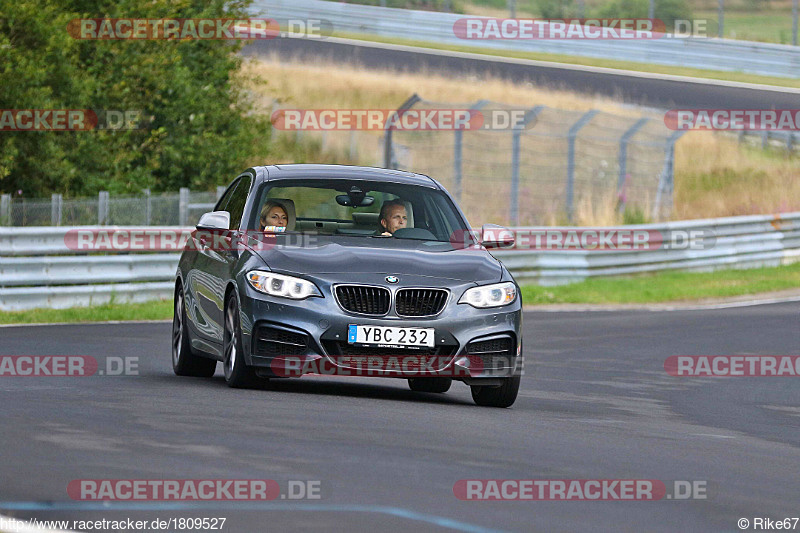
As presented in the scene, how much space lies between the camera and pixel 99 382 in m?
11.2

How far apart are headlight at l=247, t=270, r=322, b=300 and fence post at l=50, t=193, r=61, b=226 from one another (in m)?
11.0

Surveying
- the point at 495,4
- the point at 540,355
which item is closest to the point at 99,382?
the point at 540,355

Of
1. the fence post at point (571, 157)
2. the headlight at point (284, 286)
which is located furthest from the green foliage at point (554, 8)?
the headlight at point (284, 286)

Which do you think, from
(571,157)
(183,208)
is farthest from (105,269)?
(571,157)

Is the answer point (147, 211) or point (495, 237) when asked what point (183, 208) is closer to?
point (147, 211)

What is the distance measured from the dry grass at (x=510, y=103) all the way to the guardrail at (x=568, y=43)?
13.0ft

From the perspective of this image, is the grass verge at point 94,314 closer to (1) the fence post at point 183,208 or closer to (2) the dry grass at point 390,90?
(1) the fence post at point 183,208

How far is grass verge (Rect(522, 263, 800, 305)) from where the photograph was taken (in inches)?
959

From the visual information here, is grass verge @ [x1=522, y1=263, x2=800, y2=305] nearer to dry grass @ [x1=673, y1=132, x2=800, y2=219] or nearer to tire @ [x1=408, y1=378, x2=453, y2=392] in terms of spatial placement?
dry grass @ [x1=673, y1=132, x2=800, y2=219]

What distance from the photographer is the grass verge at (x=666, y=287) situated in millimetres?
24359

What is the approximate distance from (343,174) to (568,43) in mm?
36185

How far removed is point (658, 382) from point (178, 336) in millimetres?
4457

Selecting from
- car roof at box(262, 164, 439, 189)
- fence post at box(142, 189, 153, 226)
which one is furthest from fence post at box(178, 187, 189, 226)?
car roof at box(262, 164, 439, 189)

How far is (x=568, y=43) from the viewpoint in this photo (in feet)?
154
